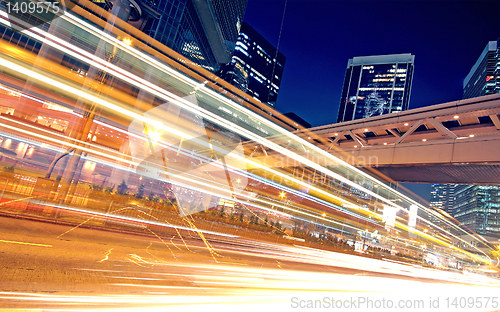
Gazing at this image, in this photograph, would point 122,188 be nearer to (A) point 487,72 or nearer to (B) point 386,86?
(A) point 487,72

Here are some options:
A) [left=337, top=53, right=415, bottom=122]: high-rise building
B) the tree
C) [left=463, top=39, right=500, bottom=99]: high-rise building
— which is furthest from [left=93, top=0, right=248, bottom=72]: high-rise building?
[left=463, top=39, right=500, bottom=99]: high-rise building

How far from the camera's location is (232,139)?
15492 mm

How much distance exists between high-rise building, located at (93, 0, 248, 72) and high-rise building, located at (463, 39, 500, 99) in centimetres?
12644

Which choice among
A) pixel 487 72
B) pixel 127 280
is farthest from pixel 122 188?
pixel 487 72

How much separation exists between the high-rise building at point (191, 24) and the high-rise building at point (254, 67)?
29.8 metres

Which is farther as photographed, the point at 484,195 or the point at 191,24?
the point at 484,195

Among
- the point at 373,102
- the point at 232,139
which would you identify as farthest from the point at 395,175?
the point at 373,102

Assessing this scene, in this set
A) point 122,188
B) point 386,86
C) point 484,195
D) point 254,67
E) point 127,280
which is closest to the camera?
point 127,280

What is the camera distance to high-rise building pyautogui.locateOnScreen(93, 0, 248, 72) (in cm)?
4859

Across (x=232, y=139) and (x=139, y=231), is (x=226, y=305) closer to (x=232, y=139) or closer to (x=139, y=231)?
(x=139, y=231)

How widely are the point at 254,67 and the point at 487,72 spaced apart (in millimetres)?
130824

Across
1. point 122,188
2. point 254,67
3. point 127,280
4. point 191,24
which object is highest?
point 254,67

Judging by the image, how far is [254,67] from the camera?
156 m

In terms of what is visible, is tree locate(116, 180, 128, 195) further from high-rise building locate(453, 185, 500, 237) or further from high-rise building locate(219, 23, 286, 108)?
high-rise building locate(219, 23, 286, 108)
